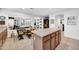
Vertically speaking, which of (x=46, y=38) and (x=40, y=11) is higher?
(x=40, y=11)

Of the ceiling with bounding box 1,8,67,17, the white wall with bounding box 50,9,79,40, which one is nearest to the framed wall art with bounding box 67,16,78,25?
the white wall with bounding box 50,9,79,40

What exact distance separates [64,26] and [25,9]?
29.5 inches

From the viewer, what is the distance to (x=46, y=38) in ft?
6.23

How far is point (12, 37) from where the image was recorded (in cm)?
190

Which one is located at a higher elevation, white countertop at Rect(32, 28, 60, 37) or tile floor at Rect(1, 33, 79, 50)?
white countertop at Rect(32, 28, 60, 37)

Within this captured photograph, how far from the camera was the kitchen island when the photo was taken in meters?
1.87

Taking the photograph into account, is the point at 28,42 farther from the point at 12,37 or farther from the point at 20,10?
the point at 20,10

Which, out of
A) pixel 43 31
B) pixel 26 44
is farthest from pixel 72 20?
pixel 26 44

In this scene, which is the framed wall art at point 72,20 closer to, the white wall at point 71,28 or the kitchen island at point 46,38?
the white wall at point 71,28

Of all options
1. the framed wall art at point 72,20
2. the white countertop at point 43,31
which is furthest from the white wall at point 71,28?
the white countertop at point 43,31

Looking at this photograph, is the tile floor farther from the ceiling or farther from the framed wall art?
the ceiling

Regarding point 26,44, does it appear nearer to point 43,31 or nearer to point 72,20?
point 43,31
